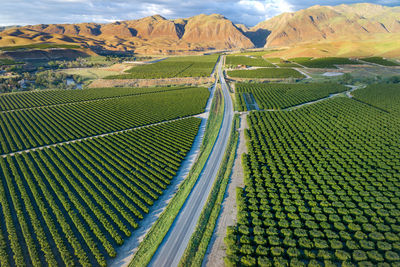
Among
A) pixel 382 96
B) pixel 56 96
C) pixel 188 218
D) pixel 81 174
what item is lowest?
pixel 188 218

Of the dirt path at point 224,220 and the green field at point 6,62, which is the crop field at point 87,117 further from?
the green field at point 6,62

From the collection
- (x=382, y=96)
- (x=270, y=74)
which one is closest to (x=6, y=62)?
(x=270, y=74)

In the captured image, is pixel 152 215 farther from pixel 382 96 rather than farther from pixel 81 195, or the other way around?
pixel 382 96

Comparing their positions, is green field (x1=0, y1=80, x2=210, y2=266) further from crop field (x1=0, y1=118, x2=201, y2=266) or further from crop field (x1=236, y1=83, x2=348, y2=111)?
crop field (x1=236, y1=83, x2=348, y2=111)

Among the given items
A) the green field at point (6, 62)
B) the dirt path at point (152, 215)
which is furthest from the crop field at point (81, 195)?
the green field at point (6, 62)

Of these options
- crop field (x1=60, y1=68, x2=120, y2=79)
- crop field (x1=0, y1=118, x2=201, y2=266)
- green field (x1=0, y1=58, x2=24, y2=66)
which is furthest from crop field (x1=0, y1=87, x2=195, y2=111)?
green field (x1=0, y1=58, x2=24, y2=66)
